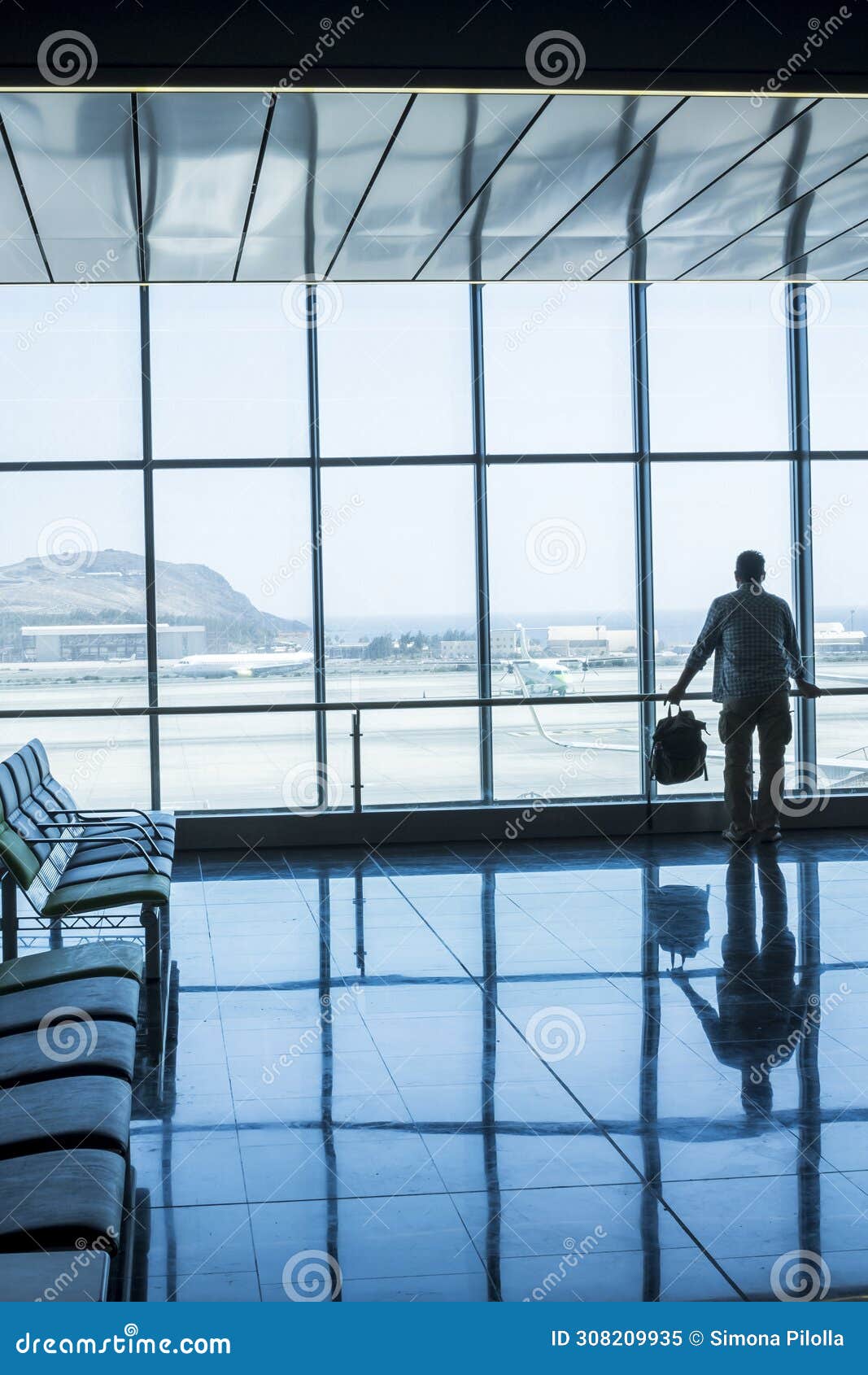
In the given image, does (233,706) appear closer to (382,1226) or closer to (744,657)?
(744,657)

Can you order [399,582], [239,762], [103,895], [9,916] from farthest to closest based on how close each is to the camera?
[399,582] < [239,762] < [9,916] < [103,895]

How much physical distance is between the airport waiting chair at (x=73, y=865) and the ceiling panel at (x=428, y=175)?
3.03 metres

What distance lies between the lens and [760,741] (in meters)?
8.28

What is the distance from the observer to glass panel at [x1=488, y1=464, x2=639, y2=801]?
9.21m

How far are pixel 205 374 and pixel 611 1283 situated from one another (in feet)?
25.0

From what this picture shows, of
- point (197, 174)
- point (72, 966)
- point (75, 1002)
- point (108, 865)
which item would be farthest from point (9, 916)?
point (197, 174)

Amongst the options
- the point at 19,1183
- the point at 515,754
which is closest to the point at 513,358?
the point at 515,754

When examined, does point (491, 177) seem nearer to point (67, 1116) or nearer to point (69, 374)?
point (69, 374)

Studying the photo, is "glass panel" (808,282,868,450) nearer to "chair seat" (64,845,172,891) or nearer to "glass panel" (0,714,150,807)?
"glass panel" (0,714,150,807)

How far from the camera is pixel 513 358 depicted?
31.2ft

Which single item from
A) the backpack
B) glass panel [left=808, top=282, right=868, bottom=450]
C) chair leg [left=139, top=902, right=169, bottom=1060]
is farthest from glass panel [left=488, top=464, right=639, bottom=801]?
chair leg [left=139, top=902, right=169, bottom=1060]

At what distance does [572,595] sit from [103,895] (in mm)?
5615

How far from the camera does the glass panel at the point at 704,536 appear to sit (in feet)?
31.7

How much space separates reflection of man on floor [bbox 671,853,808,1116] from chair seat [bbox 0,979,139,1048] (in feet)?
5.69
